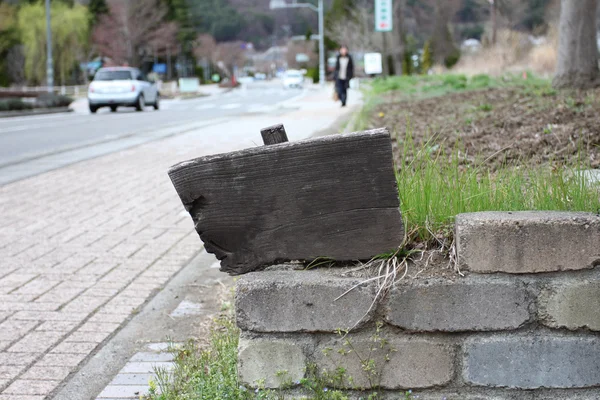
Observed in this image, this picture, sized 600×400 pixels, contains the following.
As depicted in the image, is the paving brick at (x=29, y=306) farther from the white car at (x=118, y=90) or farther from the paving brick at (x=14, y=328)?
the white car at (x=118, y=90)

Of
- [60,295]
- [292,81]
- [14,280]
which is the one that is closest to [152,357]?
[60,295]

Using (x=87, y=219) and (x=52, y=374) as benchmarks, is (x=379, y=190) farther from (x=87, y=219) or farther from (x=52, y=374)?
(x=87, y=219)

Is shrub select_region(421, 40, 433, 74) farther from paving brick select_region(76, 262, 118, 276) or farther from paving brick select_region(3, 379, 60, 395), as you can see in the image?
paving brick select_region(3, 379, 60, 395)

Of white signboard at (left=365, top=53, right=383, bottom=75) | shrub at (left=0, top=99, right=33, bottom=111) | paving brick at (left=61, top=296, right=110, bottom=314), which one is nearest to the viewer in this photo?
paving brick at (left=61, top=296, right=110, bottom=314)

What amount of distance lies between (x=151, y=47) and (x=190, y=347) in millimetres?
80979

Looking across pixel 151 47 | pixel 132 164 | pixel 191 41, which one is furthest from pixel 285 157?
pixel 191 41

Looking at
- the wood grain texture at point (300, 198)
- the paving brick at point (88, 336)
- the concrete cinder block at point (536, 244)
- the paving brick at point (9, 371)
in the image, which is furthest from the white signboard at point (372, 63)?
the concrete cinder block at point (536, 244)

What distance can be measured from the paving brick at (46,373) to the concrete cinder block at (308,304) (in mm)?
1375

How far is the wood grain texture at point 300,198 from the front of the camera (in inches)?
113

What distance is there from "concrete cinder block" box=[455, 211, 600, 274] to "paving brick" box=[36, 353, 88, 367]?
209cm

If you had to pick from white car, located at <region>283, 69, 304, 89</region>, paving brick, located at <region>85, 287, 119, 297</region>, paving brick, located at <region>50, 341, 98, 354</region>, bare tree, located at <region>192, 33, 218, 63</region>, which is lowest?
white car, located at <region>283, 69, 304, 89</region>

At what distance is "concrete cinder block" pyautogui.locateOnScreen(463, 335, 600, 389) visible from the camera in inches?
108

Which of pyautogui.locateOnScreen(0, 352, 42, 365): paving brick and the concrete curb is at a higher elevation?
pyautogui.locateOnScreen(0, 352, 42, 365): paving brick

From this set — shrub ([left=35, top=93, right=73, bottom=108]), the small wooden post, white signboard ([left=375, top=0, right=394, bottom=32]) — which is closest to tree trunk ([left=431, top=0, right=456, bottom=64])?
white signboard ([left=375, top=0, right=394, bottom=32])
